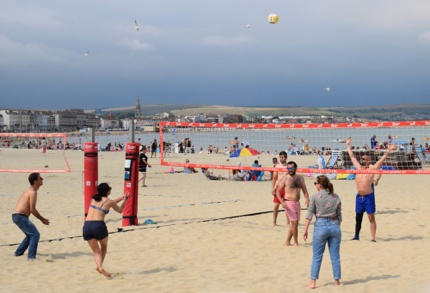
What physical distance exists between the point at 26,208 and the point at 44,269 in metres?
0.81

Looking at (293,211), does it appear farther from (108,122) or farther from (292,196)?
(108,122)

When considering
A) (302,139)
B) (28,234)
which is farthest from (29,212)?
(302,139)

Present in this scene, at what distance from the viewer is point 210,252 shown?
7.54m

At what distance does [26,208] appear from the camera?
6.79 m

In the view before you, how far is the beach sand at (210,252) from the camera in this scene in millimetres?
5934

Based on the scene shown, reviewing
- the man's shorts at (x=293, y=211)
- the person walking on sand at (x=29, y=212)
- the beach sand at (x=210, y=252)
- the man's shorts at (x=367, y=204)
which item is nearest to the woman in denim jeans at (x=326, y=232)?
the beach sand at (x=210, y=252)

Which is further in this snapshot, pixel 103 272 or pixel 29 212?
pixel 29 212

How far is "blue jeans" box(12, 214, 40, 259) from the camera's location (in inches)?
265

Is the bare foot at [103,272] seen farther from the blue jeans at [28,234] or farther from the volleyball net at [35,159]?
the volleyball net at [35,159]

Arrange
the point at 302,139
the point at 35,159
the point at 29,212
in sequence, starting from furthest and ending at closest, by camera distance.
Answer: the point at 302,139
the point at 35,159
the point at 29,212

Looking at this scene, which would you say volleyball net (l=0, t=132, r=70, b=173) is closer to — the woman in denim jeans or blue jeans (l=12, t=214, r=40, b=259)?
A: blue jeans (l=12, t=214, r=40, b=259)

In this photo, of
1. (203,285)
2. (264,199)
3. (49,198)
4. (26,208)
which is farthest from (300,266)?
(49,198)

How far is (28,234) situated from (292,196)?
12.0 feet

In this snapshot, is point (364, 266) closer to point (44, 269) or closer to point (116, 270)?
point (116, 270)
